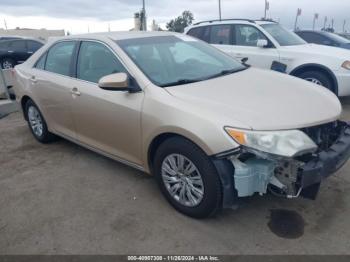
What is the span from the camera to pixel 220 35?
7980 millimetres

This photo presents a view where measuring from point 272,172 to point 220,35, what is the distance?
579cm

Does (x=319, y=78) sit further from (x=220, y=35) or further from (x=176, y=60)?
(x=176, y=60)

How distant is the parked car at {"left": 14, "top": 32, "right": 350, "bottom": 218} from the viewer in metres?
2.72

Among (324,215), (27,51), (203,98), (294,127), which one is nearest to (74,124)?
(203,98)

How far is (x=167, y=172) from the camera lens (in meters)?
3.29

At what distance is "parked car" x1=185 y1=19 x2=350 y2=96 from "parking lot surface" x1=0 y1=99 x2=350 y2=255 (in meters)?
3.14

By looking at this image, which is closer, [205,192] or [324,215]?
[205,192]

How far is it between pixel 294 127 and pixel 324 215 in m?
0.99

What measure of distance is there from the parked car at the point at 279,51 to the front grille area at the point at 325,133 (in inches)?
143

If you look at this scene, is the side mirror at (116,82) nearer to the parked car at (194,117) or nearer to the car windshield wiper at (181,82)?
the parked car at (194,117)

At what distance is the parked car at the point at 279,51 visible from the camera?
6566 mm

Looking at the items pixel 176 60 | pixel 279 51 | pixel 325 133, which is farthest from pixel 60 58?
pixel 279 51

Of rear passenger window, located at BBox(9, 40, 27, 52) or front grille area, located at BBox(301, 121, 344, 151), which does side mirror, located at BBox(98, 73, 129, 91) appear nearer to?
front grille area, located at BBox(301, 121, 344, 151)

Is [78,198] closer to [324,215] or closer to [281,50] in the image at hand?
[324,215]
